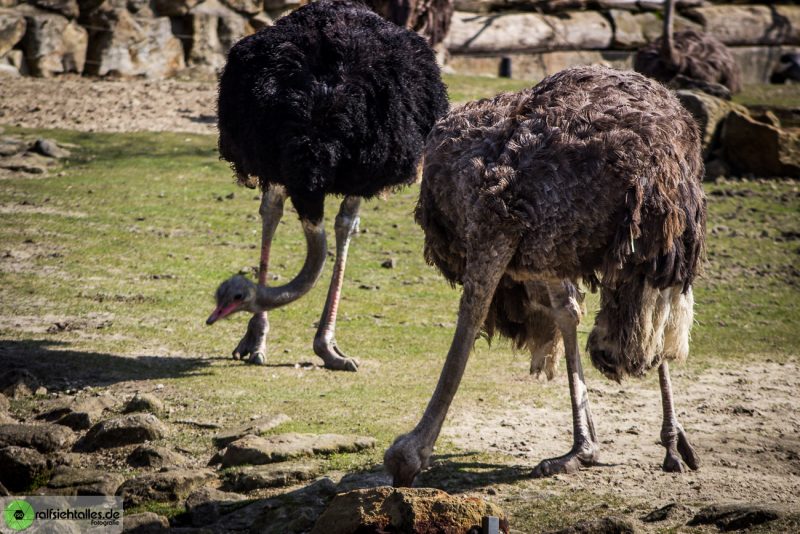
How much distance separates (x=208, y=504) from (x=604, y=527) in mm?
1667

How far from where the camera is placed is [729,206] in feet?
36.3

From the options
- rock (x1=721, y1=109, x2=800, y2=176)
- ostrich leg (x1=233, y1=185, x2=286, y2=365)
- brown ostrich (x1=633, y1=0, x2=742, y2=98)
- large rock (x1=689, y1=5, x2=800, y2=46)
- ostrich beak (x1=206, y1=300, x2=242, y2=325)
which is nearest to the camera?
ostrich beak (x1=206, y1=300, x2=242, y2=325)

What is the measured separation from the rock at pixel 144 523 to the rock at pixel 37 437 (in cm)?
96

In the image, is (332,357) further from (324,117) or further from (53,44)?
(53,44)

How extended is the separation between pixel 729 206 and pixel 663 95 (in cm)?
587

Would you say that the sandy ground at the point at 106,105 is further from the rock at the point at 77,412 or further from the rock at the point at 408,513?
the rock at the point at 408,513

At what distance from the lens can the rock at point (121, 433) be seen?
18.6 ft

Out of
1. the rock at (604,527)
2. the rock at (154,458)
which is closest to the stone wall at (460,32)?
the rock at (154,458)

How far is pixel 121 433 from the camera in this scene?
18.7ft

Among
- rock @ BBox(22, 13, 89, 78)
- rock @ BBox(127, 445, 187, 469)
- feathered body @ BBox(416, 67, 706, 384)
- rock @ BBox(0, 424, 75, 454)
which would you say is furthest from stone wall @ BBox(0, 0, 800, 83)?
feathered body @ BBox(416, 67, 706, 384)

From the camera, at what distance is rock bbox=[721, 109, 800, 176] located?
1189 centimetres

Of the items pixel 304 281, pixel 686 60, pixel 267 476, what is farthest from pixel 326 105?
pixel 686 60

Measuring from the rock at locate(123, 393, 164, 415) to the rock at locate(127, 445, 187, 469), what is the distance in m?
0.52

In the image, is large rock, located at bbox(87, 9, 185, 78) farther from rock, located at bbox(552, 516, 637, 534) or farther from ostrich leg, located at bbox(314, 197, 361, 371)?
rock, located at bbox(552, 516, 637, 534)
